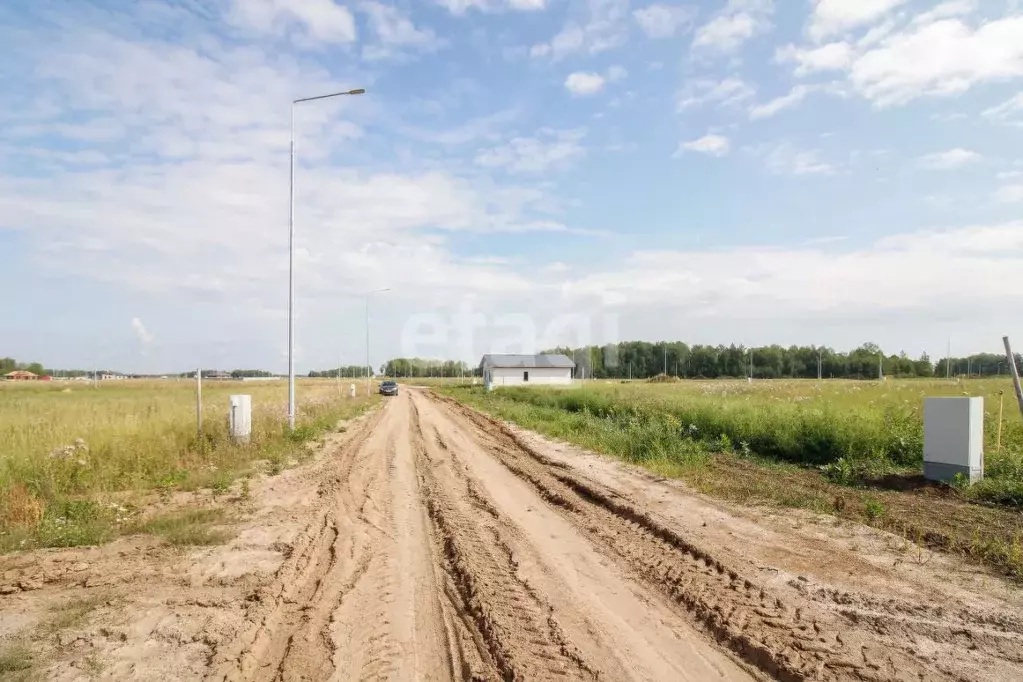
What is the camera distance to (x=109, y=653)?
14.0ft

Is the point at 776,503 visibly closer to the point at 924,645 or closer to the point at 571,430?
the point at 924,645

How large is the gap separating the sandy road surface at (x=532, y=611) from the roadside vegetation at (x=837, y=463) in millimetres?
2565

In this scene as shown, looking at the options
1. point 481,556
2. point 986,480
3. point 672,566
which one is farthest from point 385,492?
point 986,480

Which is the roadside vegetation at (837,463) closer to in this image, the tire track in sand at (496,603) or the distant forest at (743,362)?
the tire track in sand at (496,603)

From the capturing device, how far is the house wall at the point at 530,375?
64.9 metres

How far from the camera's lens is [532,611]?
490 cm

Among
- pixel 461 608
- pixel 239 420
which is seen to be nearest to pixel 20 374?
pixel 239 420

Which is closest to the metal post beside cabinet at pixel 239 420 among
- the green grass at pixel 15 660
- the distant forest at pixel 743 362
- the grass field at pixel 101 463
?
the grass field at pixel 101 463

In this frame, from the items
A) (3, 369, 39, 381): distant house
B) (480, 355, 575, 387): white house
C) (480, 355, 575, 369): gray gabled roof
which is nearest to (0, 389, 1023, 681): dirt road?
(480, 355, 575, 387): white house

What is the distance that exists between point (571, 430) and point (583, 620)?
14547mm

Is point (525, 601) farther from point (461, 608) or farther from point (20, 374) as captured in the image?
point (20, 374)

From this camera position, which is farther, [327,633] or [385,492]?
[385,492]

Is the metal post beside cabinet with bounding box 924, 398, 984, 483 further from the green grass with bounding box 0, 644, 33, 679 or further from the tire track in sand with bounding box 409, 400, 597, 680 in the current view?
the green grass with bounding box 0, 644, 33, 679

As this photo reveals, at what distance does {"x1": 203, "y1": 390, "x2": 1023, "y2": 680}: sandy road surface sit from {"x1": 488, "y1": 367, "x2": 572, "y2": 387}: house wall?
5611 centimetres
